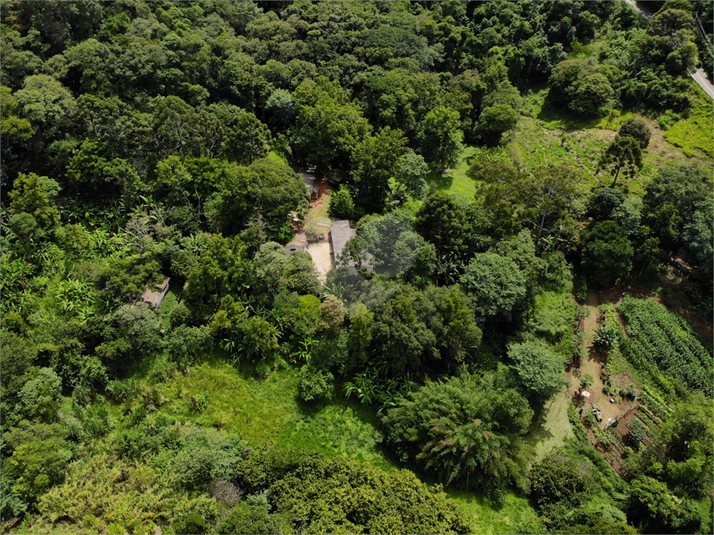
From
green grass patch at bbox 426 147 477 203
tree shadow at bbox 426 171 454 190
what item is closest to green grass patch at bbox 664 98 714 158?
green grass patch at bbox 426 147 477 203

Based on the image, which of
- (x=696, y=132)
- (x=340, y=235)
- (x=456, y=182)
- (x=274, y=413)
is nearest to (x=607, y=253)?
(x=456, y=182)

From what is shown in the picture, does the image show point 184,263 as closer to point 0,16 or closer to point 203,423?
point 203,423

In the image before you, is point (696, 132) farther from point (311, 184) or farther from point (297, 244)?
point (297, 244)

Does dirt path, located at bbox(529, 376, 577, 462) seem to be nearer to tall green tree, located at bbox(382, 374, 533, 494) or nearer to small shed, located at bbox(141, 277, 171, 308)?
tall green tree, located at bbox(382, 374, 533, 494)

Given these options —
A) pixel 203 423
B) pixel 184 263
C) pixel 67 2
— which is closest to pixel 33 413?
pixel 203 423

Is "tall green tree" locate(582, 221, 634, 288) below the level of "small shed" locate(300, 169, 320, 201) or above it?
above
